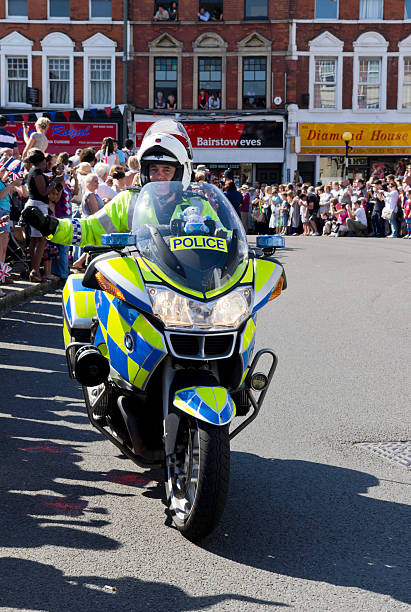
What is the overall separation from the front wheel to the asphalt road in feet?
0.46

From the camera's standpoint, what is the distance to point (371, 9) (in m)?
39.9

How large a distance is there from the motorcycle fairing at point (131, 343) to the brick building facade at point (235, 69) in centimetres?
3606

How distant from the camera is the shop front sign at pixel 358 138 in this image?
133 ft

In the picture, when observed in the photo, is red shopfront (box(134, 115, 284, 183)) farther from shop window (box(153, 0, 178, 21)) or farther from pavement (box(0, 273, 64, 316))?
pavement (box(0, 273, 64, 316))

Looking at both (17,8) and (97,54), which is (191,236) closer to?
(97,54)

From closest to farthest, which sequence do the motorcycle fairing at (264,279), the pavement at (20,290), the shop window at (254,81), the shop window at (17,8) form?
the motorcycle fairing at (264,279)
the pavement at (20,290)
the shop window at (17,8)
the shop window at (254,81)

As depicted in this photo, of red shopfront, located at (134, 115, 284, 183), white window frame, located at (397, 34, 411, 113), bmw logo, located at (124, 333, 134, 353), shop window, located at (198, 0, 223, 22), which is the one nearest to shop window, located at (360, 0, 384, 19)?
white window frame, located at (397, 34, 411, 113)

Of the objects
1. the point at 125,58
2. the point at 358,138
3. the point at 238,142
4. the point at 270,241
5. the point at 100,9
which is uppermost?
the point at 100,9

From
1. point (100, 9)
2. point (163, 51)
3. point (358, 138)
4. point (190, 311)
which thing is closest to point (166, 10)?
point (163, 51)

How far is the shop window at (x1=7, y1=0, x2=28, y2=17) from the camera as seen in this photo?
3972 cm

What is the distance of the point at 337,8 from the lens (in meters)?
39.9

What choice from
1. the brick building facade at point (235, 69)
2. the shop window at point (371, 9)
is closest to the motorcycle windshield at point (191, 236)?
the brick building facade at point (235, 69)

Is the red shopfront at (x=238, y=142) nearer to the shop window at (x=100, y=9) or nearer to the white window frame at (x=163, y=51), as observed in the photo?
the white window frame at (x=163, y=51)

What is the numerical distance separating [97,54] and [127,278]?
37573mm
